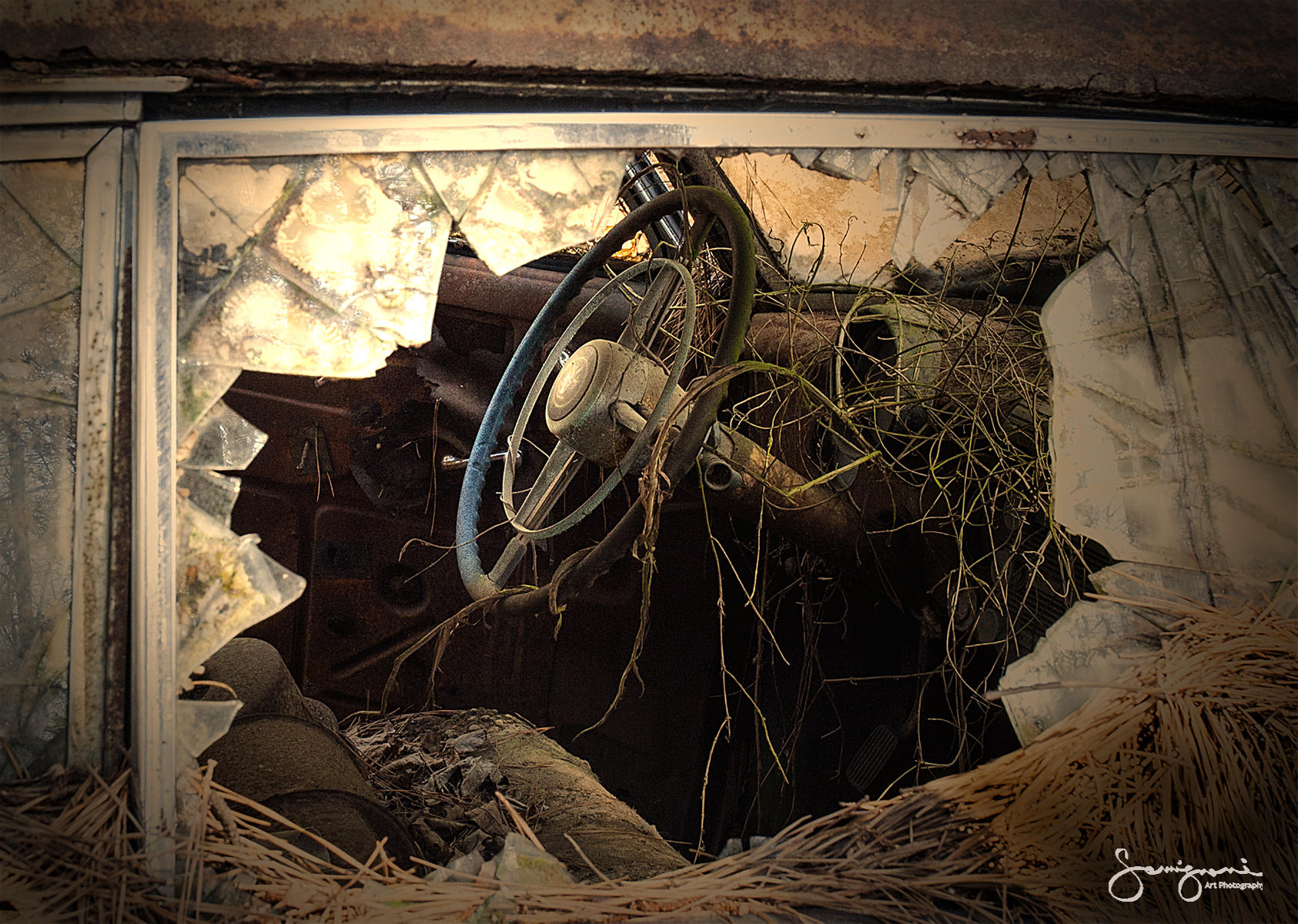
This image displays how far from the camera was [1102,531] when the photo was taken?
1.27m

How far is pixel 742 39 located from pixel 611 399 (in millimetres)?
689

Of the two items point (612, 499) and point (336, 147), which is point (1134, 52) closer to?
point (336, 147)

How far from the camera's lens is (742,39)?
116 centimetres

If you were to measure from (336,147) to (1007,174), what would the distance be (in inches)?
42.0

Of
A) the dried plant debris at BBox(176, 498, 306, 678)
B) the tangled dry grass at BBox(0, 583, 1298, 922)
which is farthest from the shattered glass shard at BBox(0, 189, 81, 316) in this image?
the tangled dry grass at BBox(0, 583, 1298, 922)

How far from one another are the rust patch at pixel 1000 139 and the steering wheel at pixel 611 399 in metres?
0.39

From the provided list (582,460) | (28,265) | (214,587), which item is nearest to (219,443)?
(214,587)

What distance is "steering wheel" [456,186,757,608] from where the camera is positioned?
141 cm

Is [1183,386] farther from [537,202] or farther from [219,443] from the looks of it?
[219,443]

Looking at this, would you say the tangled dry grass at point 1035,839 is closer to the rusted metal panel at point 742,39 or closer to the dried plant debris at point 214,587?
the dried plant debris at point 214,587

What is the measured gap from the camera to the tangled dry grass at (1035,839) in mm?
1101

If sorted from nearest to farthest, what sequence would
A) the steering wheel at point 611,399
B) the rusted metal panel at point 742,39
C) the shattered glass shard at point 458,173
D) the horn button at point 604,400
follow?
1. the rusted metal panel at point 742,39
2. the shattered glass shard at point 458,173
3. the steering wheel at point 611,399
4. the horn button at point 604,400

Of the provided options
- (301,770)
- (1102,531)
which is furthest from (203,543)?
(1102,531)

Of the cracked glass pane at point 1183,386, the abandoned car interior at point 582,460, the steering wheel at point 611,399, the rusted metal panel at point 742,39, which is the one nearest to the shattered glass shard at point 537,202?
the abandoned car interior at point 582,460
